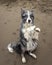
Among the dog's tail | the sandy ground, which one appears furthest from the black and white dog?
the sandy ground

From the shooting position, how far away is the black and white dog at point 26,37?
12.3 ft

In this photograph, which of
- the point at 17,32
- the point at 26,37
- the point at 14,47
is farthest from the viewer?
the point at 17,32

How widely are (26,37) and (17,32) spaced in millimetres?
971

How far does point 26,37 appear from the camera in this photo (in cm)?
380

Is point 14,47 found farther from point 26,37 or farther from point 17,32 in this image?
point 17,32

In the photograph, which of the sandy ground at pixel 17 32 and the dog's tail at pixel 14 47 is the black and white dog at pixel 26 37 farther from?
the sandy ground at pixel 17 32

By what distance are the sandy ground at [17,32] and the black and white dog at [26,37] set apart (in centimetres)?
12

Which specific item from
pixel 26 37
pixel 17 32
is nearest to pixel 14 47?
pixel 26 37

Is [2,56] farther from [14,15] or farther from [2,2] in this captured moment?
[2,2]

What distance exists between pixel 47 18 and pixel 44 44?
3.94 ft

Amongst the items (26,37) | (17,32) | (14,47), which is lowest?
(17,32)

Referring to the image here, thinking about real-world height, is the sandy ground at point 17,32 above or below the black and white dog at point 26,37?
below

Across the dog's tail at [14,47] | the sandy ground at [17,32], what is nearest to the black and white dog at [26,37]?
the dog's tail at [14,47]

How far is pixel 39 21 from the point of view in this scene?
5242 mm
